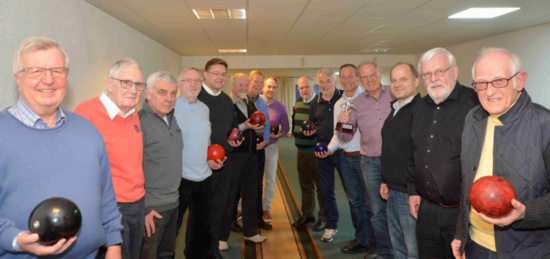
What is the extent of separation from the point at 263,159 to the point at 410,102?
209cm

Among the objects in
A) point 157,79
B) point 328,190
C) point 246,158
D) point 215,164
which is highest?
point 157,79

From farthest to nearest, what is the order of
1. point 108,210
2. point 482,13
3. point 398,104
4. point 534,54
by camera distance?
point 534,54 → point 482,13 → point 398,104 → point 108,210

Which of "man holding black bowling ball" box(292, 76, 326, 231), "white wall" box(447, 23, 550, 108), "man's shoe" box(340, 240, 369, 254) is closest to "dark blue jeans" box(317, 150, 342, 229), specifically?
"man holding black bowling ball" box(292, 76, 326, 231)

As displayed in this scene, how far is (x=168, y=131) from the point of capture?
223cm

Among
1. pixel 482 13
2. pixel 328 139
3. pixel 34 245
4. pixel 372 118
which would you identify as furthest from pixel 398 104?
pixel 482 13

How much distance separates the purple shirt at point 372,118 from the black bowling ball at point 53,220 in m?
2.20

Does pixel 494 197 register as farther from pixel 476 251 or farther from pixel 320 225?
pixel 320 225

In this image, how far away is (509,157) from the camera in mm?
1390

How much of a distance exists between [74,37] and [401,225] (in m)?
3.76

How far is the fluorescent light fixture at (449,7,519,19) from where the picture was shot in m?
5.03

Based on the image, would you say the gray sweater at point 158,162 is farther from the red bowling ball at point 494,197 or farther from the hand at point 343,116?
the red bowling ball at point 494,197

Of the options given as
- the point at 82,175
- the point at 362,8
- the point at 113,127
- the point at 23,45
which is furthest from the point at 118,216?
the point at 362,8

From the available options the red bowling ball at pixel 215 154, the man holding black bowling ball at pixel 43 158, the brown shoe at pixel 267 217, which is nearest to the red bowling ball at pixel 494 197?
the man holding black bowling ball at pixel 43 158

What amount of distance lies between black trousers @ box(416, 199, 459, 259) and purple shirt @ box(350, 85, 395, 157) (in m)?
0.84
